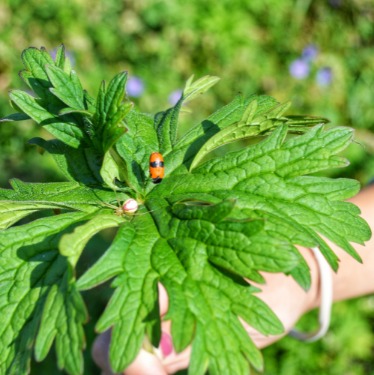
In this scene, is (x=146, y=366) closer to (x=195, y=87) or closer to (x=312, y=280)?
(x=312, y=280)

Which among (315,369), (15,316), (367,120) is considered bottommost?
(315,369)

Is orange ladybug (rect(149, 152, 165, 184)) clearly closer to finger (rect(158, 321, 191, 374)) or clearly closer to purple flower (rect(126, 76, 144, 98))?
finger (rect(158, 321, 191, 374))

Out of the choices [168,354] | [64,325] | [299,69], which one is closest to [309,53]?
[299,69]

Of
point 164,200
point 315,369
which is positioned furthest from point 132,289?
point 315,369

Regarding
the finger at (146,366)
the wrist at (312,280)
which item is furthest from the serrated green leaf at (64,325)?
the wrist at (312,280)

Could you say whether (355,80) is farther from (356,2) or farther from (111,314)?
(111,314)
